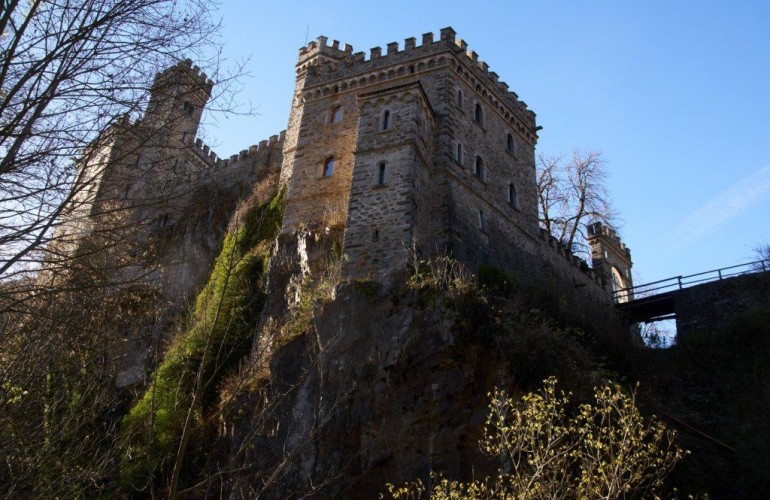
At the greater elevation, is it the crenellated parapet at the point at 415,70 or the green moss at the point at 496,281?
the crenellated parapet at the point at 415,70

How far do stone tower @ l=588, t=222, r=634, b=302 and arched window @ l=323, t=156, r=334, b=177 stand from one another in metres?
14.2

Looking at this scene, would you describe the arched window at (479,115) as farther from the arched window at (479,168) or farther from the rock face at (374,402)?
the rock face at (374,402)

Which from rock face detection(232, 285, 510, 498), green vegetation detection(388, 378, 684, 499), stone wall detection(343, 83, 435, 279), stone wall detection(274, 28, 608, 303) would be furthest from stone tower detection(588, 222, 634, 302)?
green vegetation detection(388, 378, 684, 499)

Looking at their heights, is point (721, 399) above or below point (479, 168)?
below

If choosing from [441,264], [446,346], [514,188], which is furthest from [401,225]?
[514,188]

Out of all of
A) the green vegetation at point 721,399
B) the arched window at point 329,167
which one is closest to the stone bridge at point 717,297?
the green vegetation at point 721,399

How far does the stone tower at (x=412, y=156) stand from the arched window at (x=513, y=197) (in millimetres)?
49

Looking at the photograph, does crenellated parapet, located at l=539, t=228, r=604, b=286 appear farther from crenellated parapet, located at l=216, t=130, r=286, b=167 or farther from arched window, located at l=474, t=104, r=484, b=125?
crenellated parapet, located at l=216, t=130, r=286, b=167

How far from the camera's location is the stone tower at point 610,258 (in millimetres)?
32094

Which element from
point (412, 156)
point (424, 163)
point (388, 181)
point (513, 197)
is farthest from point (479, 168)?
point (388, 181)

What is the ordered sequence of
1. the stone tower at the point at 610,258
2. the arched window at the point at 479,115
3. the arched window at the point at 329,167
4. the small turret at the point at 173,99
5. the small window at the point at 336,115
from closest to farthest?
the small turret at the point at 173,99, the arched window at the point at 329,167, the small window at the point at 336,115, the arched window at the point at 479,115, the stone tower at the point at 610,258

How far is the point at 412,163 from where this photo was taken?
20.4 m

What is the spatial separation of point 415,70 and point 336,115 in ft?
11.2

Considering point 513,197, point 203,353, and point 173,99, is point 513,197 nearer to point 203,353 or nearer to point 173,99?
point 203,353
